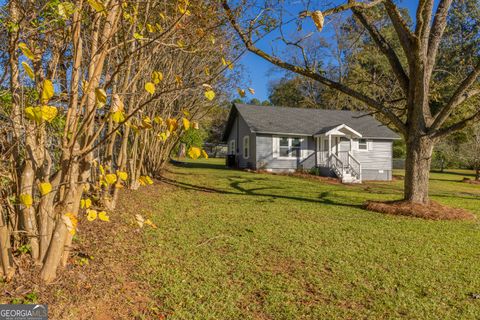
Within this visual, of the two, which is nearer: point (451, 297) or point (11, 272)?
point (11, 272)

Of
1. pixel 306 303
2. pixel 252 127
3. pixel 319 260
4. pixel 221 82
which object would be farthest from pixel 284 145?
pixel 306 303

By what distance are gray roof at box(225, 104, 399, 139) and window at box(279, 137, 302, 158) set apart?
2.06 ft

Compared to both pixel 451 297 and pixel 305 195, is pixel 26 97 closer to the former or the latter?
pixel 451 297

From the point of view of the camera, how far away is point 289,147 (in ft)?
67.1

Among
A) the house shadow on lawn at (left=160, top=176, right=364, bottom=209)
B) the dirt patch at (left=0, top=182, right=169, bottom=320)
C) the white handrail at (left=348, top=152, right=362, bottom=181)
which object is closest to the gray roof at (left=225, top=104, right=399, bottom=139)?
the white handrail at (left=348, top=152, right=362, bottom=181)

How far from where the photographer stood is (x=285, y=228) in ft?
21.9

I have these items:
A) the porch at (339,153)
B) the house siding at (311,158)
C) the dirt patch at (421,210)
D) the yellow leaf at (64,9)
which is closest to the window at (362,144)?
the house siding at (311,158)

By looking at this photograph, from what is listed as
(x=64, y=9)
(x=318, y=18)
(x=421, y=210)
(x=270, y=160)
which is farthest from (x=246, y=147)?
(x=64, y=9)

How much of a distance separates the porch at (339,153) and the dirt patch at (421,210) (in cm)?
841

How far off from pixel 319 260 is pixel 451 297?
168cm

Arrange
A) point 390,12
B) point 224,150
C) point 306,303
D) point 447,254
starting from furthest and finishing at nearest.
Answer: point 224,150, point 390,12, point 447,254, point 306,303

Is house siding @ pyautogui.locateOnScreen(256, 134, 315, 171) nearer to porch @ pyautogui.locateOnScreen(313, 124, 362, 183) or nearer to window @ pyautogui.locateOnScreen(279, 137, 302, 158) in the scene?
window @ pyautogui.locateOnScreen(279, 137, 302, 158)

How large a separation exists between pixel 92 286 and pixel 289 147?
17771 millimetres

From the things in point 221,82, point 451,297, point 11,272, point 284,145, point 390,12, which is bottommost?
point 451,297
